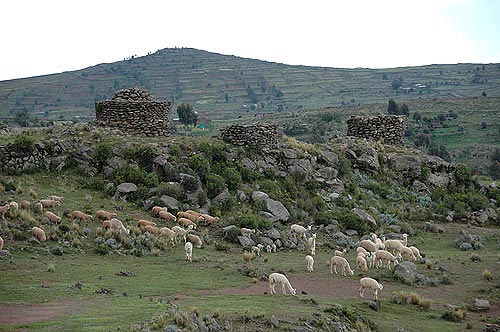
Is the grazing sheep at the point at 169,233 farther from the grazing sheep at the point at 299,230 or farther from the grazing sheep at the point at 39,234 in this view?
the grazing sheep at the point at 299,230

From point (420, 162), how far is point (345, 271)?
1652 cm

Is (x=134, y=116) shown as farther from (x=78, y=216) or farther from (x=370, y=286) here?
(x=370, y=286)

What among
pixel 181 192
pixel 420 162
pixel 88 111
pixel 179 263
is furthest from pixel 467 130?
pixel 88 111

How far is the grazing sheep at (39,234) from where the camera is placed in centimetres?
1733

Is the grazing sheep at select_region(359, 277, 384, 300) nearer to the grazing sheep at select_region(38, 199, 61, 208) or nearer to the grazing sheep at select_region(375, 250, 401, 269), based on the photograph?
the grazing sheep at select_region(375, 250, 401, 269)

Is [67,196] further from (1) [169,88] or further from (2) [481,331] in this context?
(1) [169,88]

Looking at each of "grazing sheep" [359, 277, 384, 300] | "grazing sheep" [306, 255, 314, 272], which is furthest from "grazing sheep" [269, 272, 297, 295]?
"grazing sheep" [306, 255, 314, 272]

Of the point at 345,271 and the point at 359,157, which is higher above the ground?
→ the point at 359,157

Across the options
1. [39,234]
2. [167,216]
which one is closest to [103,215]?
[167,216]

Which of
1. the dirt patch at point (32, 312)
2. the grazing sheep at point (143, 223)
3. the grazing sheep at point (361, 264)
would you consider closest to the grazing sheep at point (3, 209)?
the grazing sheep at point (143, 223)

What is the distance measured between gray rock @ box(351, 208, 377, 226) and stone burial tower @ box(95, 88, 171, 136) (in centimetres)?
1107

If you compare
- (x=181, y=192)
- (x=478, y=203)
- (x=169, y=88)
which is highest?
(x=169, y=88)

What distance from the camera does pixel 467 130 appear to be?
221 ft

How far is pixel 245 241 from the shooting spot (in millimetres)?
20906
